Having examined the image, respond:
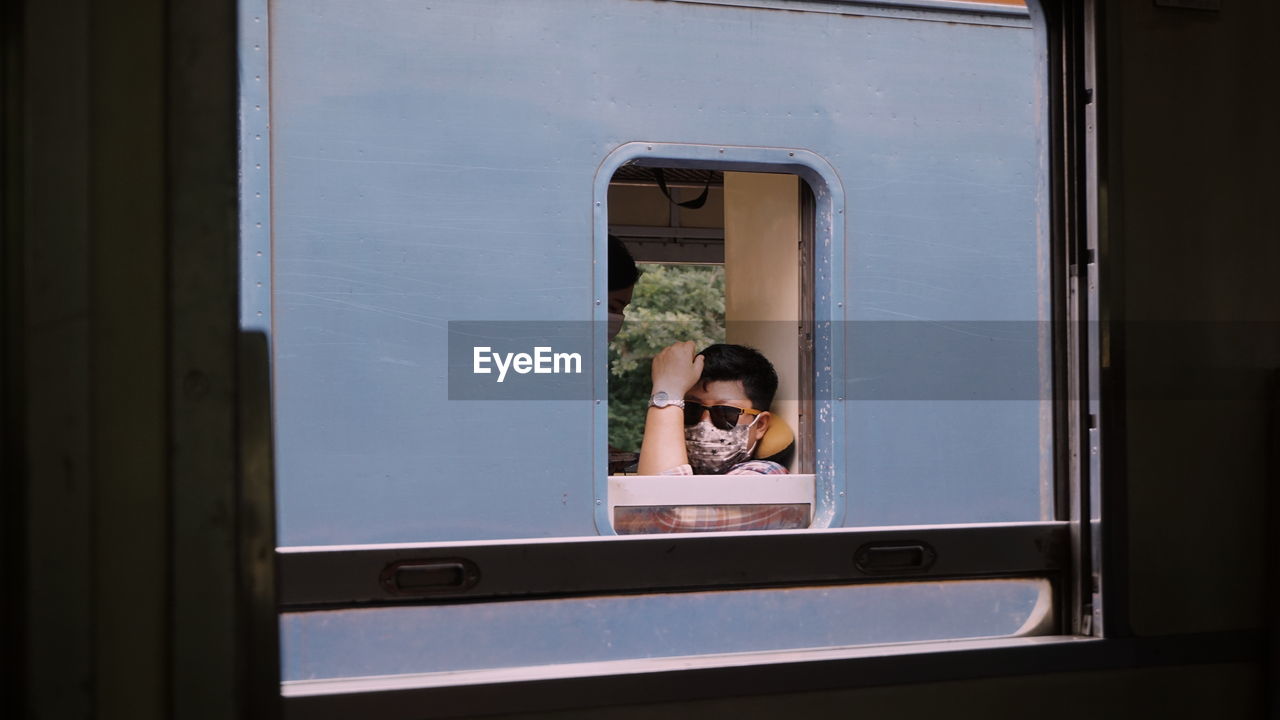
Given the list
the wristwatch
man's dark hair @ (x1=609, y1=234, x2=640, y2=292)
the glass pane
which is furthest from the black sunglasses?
the glass pane

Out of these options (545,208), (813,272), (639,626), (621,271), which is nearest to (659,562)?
(639,626)

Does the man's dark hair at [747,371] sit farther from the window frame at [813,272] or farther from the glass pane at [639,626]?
the glass pane at [639,626]

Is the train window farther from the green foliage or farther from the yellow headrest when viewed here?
the green foliage

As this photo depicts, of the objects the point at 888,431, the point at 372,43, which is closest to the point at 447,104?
the point at 372,43

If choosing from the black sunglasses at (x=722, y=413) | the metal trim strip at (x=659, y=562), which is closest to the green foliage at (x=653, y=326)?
the black sunglasses at (x=722, y=413)

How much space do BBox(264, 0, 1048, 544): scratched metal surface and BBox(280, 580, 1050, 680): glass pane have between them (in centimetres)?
20

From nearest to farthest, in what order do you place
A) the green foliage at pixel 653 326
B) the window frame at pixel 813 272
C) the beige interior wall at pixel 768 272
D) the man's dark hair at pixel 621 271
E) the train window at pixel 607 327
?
1. the train window at pixel 607 327
2. the window frame at pixel 813 272
3. the beige interior wall at pixel 768 272
4. the man's dark hair at pixel 621 271
5. the green foliage at pixel 653 326

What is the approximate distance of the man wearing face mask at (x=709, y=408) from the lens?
3344mm

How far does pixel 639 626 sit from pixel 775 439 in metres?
Answer: 0.82

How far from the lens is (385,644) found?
258 centimetres

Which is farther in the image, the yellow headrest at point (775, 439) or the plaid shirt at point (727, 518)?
the yellow headrest at point (775, 439)

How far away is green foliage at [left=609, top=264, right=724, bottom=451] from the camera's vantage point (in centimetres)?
1702

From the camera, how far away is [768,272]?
3.48 meters

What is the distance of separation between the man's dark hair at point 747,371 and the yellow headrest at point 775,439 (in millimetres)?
104
